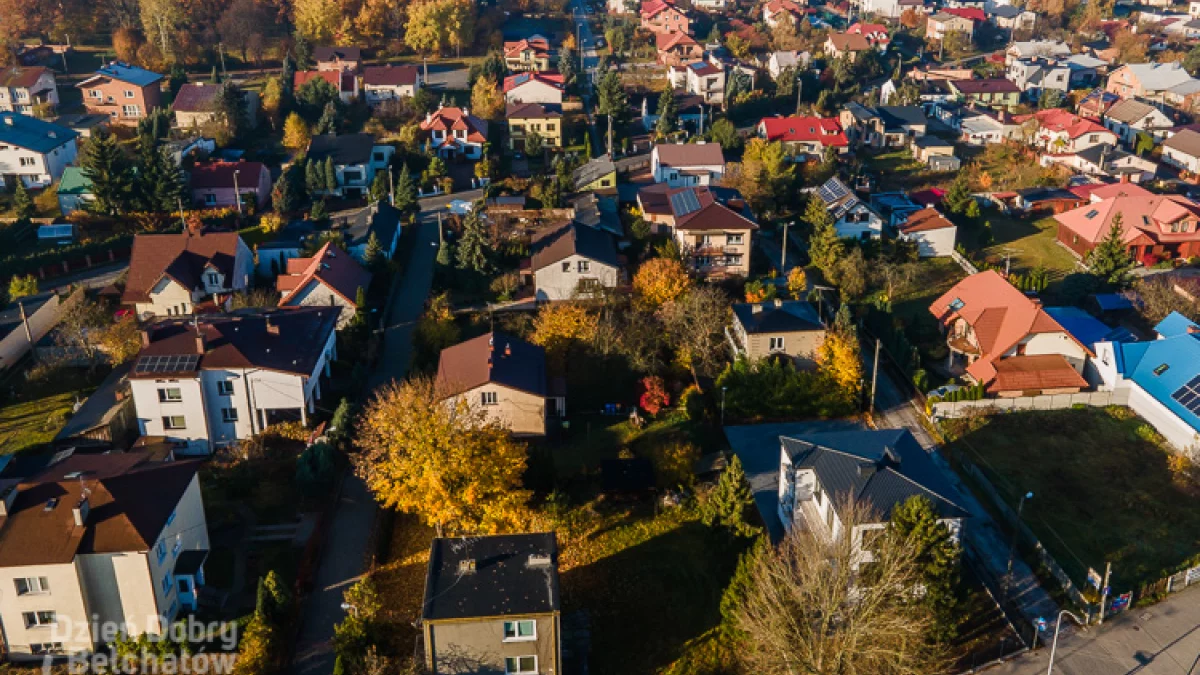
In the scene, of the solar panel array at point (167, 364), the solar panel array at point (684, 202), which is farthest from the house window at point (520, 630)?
the solar panel array at point (684, 202)

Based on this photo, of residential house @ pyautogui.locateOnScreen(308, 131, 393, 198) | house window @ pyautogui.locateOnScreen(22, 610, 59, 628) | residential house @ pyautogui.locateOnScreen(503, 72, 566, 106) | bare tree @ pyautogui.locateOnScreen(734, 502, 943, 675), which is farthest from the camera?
residential house @ pyautogui.locateOnScreen(503, 72, 566, 106)

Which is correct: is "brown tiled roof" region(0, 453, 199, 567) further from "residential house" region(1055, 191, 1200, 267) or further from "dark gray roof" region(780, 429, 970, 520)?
"residential house" region(1055, 191, 1200, 267)

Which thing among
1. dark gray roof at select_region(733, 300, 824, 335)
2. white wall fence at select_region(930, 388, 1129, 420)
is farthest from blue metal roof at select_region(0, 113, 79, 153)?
white wall fence at select_region(930, 388, 1129, 420)

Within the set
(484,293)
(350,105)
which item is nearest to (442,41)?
(350,105)

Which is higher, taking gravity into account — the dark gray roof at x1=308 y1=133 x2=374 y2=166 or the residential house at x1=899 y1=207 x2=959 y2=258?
the dark gray roof at x1=308 y1=133 x2=374 y2=166

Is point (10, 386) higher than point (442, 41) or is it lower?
lower

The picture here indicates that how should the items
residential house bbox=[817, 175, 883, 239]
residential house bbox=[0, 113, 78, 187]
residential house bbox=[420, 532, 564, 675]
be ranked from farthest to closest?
residential house bbox=[0, 113, 78, 187]
residential house bbox=[817, 175, 883, 239]
residential house bbox=[420, 532, 564, 675]

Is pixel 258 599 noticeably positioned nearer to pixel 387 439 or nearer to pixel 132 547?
pixel 132 547

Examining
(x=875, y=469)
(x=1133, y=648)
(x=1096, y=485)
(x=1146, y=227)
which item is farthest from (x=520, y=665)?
(x=1146, y=227)
